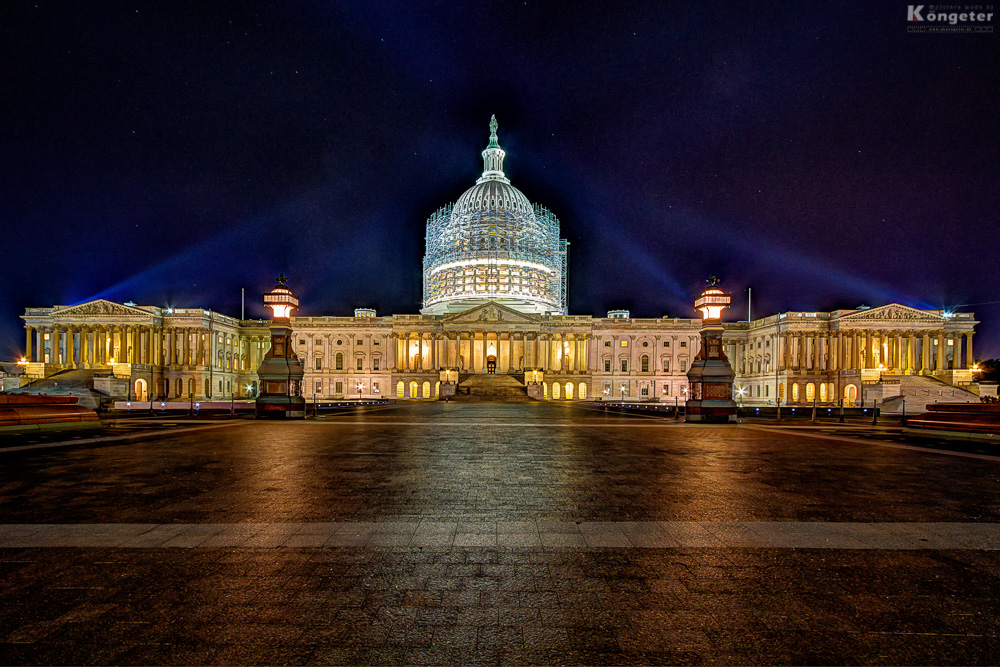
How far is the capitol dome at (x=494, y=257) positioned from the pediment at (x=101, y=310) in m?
50.1

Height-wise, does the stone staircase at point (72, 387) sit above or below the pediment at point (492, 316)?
below

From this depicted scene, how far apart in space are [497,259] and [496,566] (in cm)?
9640

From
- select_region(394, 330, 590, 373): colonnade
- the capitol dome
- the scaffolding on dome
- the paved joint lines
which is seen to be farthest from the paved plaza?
the capitol dome

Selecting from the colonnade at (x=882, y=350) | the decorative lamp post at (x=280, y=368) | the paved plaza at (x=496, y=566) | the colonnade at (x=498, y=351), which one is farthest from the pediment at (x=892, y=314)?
the decorative lamp post at (x=280, y=368)

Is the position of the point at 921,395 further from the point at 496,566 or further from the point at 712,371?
the point at 496,566

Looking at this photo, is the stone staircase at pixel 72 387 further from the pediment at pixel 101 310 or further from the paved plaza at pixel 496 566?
the paved plaza at pixel 496 566

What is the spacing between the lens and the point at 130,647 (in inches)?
139

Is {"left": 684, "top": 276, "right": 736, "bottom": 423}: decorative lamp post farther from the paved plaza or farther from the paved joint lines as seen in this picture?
the paved joint lines

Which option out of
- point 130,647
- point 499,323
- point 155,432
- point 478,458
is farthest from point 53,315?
point 130,647

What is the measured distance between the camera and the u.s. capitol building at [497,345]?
81250 mm

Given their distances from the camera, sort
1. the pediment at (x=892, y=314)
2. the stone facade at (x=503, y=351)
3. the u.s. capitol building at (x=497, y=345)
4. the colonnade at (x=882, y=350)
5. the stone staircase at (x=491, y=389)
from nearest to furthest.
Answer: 1. the stone staircase at (x=491, y=389)
2. the pediment at (x=892, y=314)
3. the colonnade at (x=882, y=350)
4. the u.s. capitol building at (x=497, y=345)
5. the stone facade at (x=503, y=351)

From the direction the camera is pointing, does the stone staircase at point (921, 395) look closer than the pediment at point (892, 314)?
Yes

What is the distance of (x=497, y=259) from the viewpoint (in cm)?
10012

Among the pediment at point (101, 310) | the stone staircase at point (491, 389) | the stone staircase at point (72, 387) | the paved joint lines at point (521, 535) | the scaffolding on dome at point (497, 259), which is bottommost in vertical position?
the stone staircase at point (491, 389)
